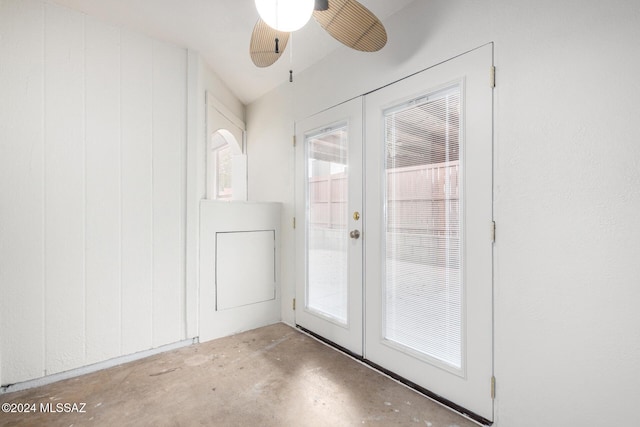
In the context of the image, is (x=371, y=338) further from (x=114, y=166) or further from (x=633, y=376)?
(x=114, y=166)

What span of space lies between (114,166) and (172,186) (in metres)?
0.42

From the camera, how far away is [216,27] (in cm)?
224

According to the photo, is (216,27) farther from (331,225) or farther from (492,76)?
(492,76)

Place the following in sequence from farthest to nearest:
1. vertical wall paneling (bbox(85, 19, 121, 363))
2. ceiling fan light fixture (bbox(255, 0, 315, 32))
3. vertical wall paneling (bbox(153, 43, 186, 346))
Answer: vertical wall paneling (bbox(153, 43, 186, 346))
vertical wall paneling (bbox(85, 19, 121, 363))
ceiling fan light fixture (bbox(255, 0, 315, 32))

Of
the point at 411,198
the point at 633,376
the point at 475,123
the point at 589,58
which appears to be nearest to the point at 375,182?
the point at 411,198

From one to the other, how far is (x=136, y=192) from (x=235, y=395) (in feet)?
5.40

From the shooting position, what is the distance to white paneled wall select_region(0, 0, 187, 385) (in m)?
1.83

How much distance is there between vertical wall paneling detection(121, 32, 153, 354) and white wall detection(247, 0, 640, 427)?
221cm

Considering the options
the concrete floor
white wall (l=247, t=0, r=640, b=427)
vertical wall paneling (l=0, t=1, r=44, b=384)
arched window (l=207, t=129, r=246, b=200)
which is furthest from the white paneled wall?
white wall (l=247, t=0, r=640, b=427)

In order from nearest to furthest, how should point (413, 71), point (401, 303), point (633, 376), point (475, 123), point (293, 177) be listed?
point (633, 376) < point (475, 123) < point (413, 71) < point (401, 303) < point (293, 177)

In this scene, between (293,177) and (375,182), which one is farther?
(293,177)

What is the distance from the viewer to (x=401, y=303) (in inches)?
77.1

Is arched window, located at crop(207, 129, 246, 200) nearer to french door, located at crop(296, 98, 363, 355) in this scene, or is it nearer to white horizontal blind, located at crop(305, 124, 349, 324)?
french door, located at crop(296, 98, 363, 355)

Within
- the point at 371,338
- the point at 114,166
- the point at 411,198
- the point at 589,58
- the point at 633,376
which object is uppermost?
the point at 589,58
